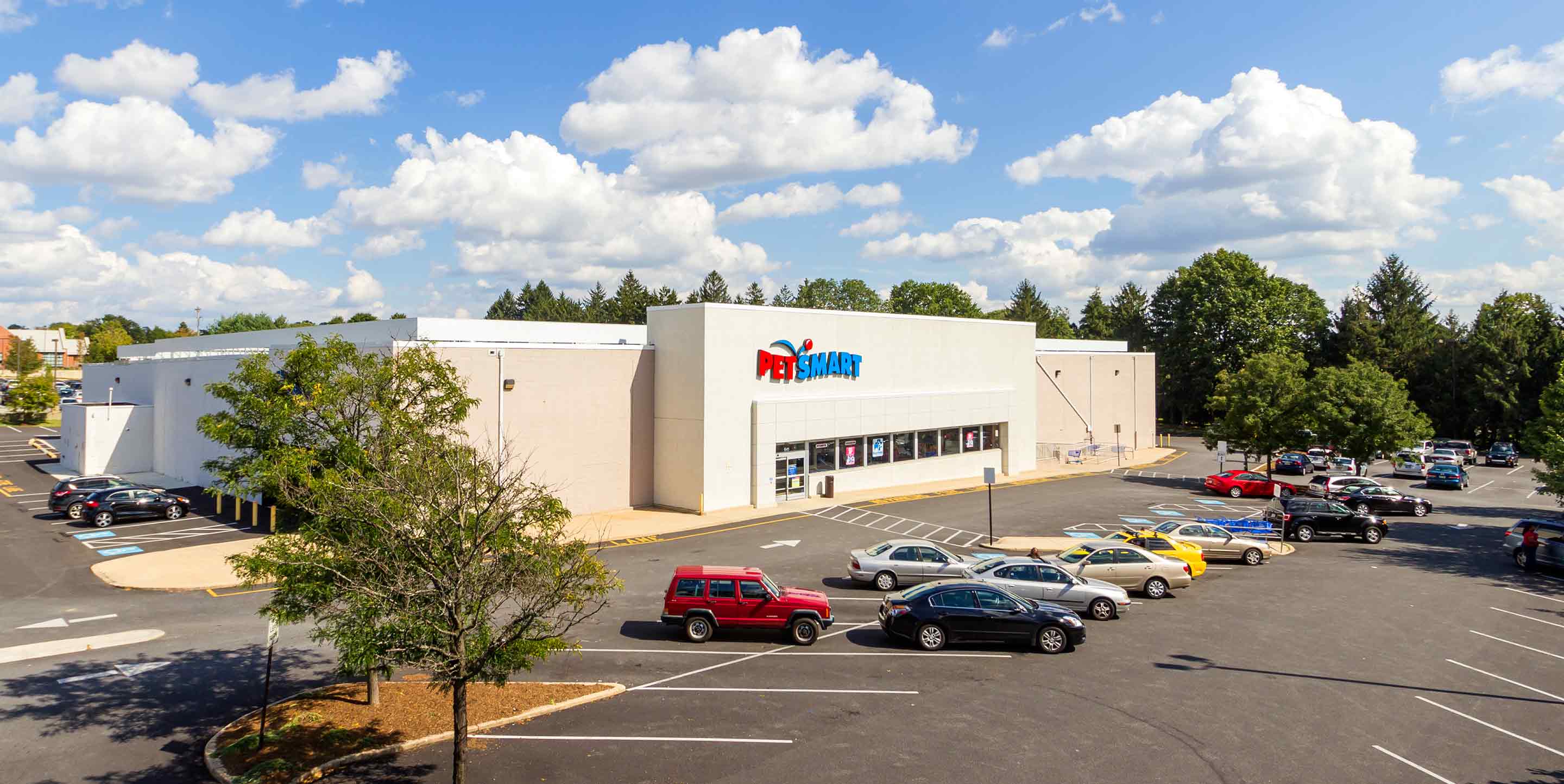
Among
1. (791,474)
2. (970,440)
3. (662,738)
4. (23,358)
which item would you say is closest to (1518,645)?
(662,738)

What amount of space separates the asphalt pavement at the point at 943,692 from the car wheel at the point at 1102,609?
0.56 metres

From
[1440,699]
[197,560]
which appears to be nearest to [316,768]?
[197,560]

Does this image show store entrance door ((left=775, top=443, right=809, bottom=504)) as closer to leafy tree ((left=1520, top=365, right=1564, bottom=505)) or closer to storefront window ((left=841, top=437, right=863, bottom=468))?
storefront window ((left=841, top=437, right=863, bottom=468))

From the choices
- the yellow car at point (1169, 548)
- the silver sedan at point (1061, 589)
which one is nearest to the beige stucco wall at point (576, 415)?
the silver sedan at point (1061, 589)

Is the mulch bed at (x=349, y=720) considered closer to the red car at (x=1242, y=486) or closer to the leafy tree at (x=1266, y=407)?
the red car at (x=1242, y=486)

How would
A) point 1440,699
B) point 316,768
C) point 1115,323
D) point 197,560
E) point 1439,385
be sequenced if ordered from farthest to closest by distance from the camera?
point 1115,323
point 1439,385
point 197,560
point 1440,699
point 316,768

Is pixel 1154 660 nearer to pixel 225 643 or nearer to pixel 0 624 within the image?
pixel 225 643

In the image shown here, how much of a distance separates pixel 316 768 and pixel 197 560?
57.5ft

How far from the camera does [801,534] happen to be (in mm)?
30734

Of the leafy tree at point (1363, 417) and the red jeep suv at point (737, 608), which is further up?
the leafy tree at point (1363, 417)

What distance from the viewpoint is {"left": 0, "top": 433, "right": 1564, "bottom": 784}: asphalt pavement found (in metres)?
12.4

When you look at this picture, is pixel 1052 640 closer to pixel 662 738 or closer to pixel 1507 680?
pixel 1507 680

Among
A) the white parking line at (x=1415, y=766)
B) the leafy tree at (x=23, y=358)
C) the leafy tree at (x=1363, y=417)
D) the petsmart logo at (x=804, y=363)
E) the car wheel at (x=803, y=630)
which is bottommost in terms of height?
the white parking line at (x=1415, y=766)

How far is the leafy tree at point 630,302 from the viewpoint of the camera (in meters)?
109
